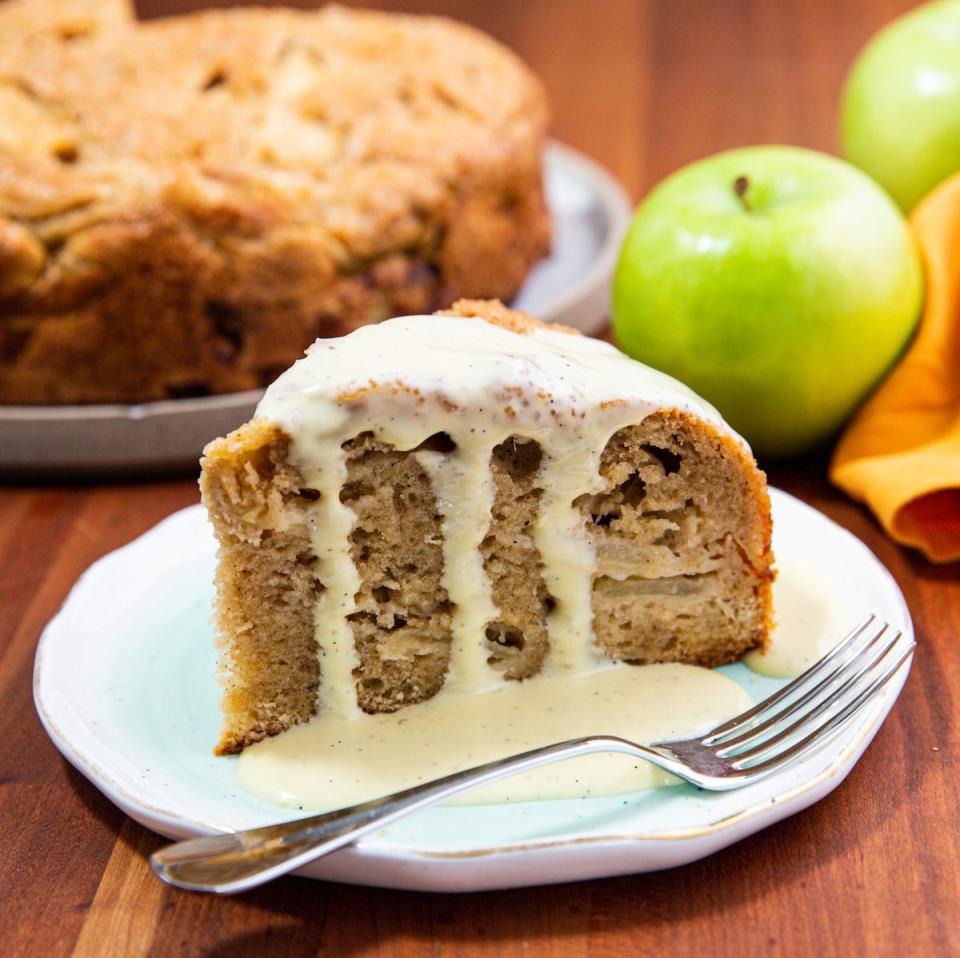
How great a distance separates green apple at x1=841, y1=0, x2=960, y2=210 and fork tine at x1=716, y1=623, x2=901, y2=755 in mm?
1140

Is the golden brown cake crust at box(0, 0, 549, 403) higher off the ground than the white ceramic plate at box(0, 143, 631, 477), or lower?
higher

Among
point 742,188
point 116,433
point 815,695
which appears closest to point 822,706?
point 815,695

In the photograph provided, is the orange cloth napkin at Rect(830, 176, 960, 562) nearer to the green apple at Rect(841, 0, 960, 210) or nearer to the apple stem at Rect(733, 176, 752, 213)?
the green apple at Rect(841, 0, 960, 210)

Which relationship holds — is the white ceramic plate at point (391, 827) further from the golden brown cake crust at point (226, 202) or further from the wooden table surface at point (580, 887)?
the golden brown cake crust at point (226, 202)

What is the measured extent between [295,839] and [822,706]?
0.56 meters

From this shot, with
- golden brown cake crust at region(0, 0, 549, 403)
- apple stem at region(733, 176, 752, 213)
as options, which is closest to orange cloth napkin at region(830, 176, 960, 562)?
apple stem at region(733, 176, 752, 213)

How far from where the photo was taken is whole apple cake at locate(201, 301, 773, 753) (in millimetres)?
1379

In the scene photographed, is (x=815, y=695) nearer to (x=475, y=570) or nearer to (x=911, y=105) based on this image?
(x=475, y=570)

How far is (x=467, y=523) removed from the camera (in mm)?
1452

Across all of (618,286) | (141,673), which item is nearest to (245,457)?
(141,673)

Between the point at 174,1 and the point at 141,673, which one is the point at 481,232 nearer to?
the point at 141,673

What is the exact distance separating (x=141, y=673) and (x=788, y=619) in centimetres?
76

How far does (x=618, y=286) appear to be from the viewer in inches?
80.2

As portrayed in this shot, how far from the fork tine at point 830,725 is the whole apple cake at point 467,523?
0.62 feet
